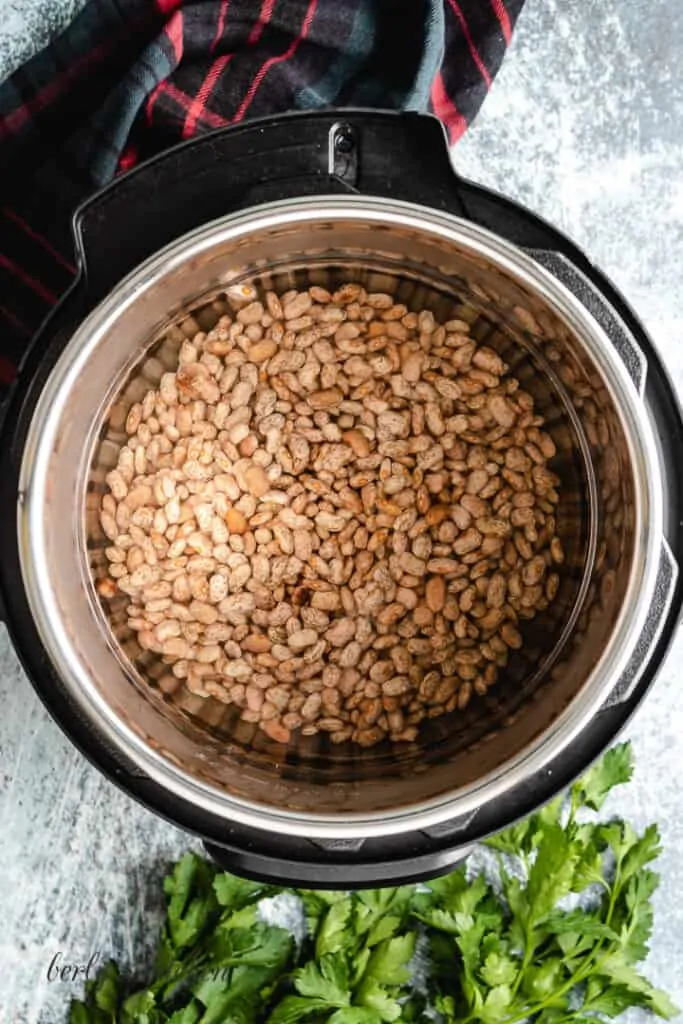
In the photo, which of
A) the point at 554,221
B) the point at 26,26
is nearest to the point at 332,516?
the point at 554,221

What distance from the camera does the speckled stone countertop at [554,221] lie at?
41.8 inches

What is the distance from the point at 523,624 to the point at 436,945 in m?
0.31

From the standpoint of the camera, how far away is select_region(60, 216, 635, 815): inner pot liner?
864mm

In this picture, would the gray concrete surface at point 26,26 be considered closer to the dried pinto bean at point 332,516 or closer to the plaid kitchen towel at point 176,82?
the plaid kitchen towel at point 176,82

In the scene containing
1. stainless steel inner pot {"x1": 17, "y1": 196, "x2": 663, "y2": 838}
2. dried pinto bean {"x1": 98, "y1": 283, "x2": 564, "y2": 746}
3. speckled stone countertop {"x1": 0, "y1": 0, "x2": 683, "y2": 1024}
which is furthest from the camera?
speckled stone countertop {"x1": 0, "y1": 0, "x2": 683, "y2": 1024}

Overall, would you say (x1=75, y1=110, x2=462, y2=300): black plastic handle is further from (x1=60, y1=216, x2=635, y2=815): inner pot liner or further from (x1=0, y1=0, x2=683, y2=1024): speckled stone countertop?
(x1=0, y1=0, x2=683, y2=1024): speckled stone countertop

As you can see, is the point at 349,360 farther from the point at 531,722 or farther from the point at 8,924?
the point at 8,924

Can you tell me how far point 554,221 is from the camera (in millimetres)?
1064

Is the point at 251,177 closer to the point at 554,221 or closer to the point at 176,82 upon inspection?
the point at 176,82

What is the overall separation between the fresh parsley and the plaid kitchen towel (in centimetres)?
52

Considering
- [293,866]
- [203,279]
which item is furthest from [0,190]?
[293,866]

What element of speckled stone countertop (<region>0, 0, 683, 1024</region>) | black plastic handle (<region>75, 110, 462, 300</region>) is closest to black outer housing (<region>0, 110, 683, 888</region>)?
black plastic handle (<region>75, 110, 462, 300</region>)

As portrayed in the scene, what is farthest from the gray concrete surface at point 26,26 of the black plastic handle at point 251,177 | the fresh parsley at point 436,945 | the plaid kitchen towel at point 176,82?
the fresh parsley at point 436,945

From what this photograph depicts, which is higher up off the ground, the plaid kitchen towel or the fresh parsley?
the plaid kitchen towel
